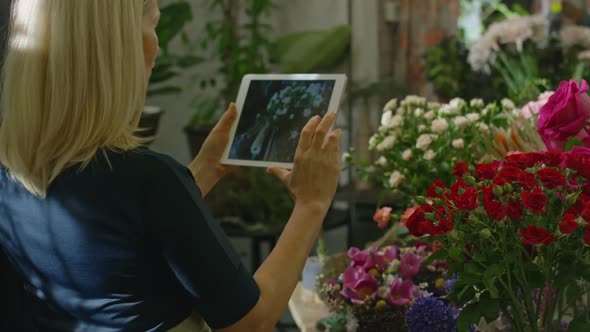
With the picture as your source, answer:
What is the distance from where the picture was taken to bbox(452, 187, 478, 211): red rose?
96 cm

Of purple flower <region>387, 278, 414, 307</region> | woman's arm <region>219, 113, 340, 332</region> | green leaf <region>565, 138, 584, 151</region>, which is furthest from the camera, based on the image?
purple flower <region>387, 278, 414, 307</region>

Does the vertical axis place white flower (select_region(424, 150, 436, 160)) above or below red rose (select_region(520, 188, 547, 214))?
below

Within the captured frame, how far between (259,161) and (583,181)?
0.59m

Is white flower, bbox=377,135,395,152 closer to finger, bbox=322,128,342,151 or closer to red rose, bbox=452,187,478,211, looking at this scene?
finger, bbox=322,128,342,151

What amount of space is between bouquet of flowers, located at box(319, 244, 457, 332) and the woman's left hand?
0.98ft

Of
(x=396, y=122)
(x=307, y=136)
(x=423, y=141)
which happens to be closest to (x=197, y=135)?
(x=396, y=122)

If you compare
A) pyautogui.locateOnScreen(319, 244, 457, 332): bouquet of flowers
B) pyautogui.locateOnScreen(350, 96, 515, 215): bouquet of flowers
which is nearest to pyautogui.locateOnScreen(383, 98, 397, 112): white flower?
pyautogui.locateOnScreen(350, 96, 515, 215): bouquet of flowers

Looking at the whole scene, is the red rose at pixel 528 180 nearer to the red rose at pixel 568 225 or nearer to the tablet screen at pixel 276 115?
the red rose at pixel 568 225

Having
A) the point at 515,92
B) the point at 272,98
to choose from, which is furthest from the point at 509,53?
the point at 272,98

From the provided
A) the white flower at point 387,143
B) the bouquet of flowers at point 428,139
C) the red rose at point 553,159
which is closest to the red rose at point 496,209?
the red rose at point 553,159

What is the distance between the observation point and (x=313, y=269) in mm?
1846

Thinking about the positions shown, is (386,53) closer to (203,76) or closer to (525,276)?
(203,76)

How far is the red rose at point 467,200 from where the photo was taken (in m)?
0.96

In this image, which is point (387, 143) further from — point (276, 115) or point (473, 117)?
point (276, 115)
